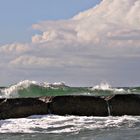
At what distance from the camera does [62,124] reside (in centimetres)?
1900

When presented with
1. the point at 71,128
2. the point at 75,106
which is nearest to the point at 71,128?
the point at 71,128

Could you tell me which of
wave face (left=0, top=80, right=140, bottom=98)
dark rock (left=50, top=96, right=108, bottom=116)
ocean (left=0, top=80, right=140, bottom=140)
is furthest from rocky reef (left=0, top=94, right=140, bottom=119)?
wave face (left=0, top=80, right=140, bottom=98)

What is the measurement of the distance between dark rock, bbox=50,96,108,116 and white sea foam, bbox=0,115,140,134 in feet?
2.34

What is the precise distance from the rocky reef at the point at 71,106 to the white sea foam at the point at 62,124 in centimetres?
66

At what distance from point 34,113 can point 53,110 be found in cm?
83

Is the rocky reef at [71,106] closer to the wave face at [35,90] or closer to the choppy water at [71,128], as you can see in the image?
the choppy water at [71,128]

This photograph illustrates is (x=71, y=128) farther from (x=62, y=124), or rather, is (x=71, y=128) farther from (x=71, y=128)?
(x=62, y=124)

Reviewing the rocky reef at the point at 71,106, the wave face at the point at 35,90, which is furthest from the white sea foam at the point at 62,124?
the wave face at the point at 35,90

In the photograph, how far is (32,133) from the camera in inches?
663

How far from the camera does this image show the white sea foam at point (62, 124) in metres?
17.8

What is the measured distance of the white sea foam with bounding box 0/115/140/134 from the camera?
17750mm

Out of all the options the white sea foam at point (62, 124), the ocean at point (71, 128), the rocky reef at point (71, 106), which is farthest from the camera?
the rocky reef at point (71, 106)

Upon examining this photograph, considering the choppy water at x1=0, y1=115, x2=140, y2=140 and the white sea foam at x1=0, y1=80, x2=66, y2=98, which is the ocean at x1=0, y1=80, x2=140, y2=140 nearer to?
the choppy water at x1=0, y1=115, x2=140, y2=140

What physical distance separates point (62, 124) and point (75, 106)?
3.17 meters
